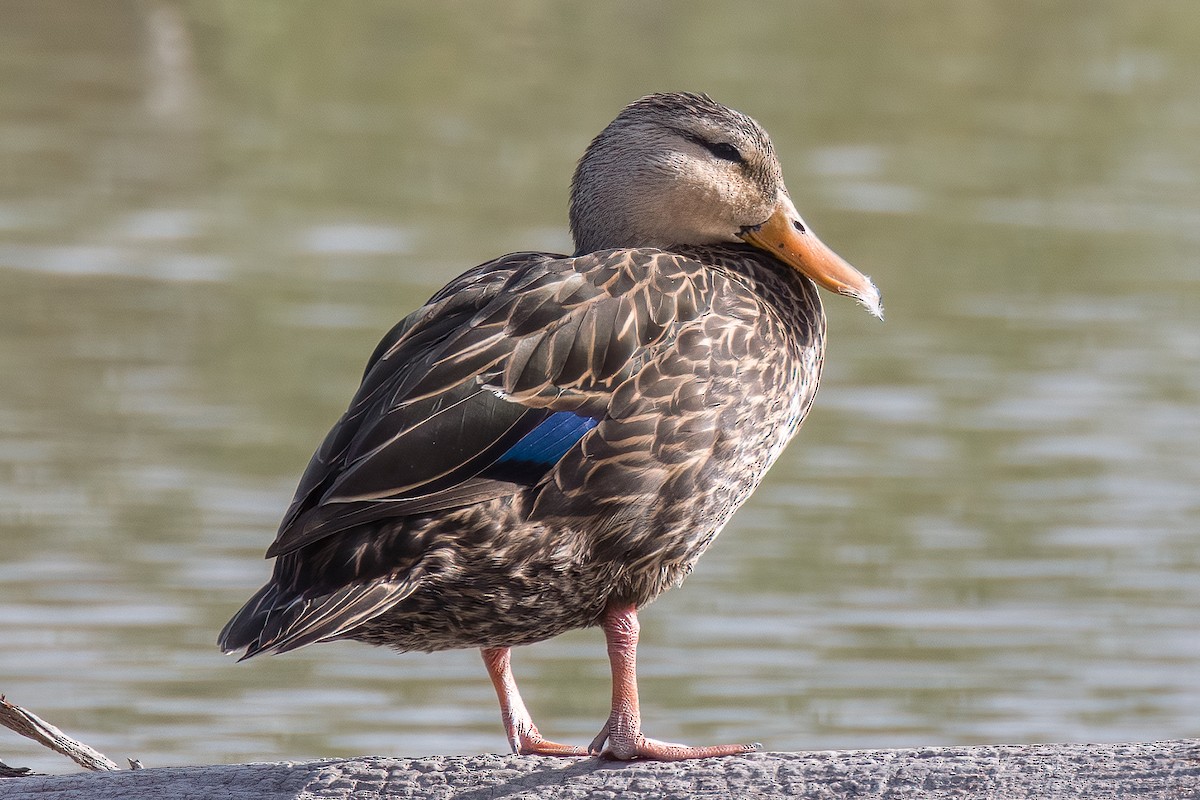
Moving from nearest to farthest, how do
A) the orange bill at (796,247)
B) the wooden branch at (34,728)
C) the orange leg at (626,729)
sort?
the orange leg at (626,729) → the wooden branch at (34,728) → the orange bill at (796,247)

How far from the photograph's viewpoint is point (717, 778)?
4316 millimetres

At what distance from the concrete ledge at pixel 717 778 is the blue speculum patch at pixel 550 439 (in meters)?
0.64

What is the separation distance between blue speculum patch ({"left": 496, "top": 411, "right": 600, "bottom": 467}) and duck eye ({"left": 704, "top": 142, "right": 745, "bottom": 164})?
101 cm

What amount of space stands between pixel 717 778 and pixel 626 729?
244 mm

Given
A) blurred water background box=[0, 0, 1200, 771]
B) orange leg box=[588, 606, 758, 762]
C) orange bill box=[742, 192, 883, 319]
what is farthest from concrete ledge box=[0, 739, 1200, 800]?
blurred water background box=[0, 0, 1200, 771]

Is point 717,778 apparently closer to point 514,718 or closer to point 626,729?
point 626,729

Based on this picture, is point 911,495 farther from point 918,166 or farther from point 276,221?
point 918,166

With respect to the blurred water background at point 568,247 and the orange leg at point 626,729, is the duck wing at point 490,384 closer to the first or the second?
the orange leg at point 626,729

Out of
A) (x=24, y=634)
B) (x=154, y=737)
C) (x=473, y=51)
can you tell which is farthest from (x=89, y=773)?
(x=473, y=51)

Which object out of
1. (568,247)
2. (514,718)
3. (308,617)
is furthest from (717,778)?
(568,247)

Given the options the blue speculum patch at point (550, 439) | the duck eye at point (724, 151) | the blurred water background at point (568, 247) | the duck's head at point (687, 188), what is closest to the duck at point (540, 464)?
the blue speculum patch at point (550, 439)

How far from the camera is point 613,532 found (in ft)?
14.4

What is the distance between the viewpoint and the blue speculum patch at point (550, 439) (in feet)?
14.0

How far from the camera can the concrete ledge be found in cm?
418
